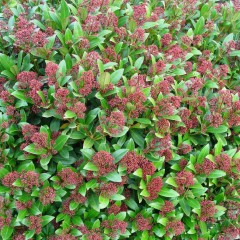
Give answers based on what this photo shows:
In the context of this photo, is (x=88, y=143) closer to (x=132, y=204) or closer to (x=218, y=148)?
(x=132, y=204)

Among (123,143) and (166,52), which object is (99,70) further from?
(166,52)

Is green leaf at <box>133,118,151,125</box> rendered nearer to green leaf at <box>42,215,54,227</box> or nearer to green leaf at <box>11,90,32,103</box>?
green leaf at <box>11,90,32,103</box>

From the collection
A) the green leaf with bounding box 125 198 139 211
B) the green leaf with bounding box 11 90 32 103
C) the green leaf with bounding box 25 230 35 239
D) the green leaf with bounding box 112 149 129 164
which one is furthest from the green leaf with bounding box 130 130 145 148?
the green leaf with bounding box 25 230 35 239

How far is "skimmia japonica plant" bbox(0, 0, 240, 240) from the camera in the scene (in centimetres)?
259

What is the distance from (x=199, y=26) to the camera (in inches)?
143

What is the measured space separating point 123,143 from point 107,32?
1.03 meters

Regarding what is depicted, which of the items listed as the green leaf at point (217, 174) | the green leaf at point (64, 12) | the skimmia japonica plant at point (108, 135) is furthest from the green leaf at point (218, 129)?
the green leaf at point (64, 12)

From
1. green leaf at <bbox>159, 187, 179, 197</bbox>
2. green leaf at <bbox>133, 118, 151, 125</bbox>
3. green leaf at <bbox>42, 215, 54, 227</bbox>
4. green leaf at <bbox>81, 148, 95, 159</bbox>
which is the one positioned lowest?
green leaf at <bbox>42, 215, 54, 227</bbox>

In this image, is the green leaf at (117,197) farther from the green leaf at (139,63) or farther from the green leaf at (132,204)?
the green leaf at (139,63)

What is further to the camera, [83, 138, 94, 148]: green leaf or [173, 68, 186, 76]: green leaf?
[173, 68, 186, 76]: green leaf

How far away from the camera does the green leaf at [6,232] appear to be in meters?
2.52

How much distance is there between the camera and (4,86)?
2.91 meters

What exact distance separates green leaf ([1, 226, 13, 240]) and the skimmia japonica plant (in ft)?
0.05

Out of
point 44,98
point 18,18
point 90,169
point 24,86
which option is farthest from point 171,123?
point 18,18
